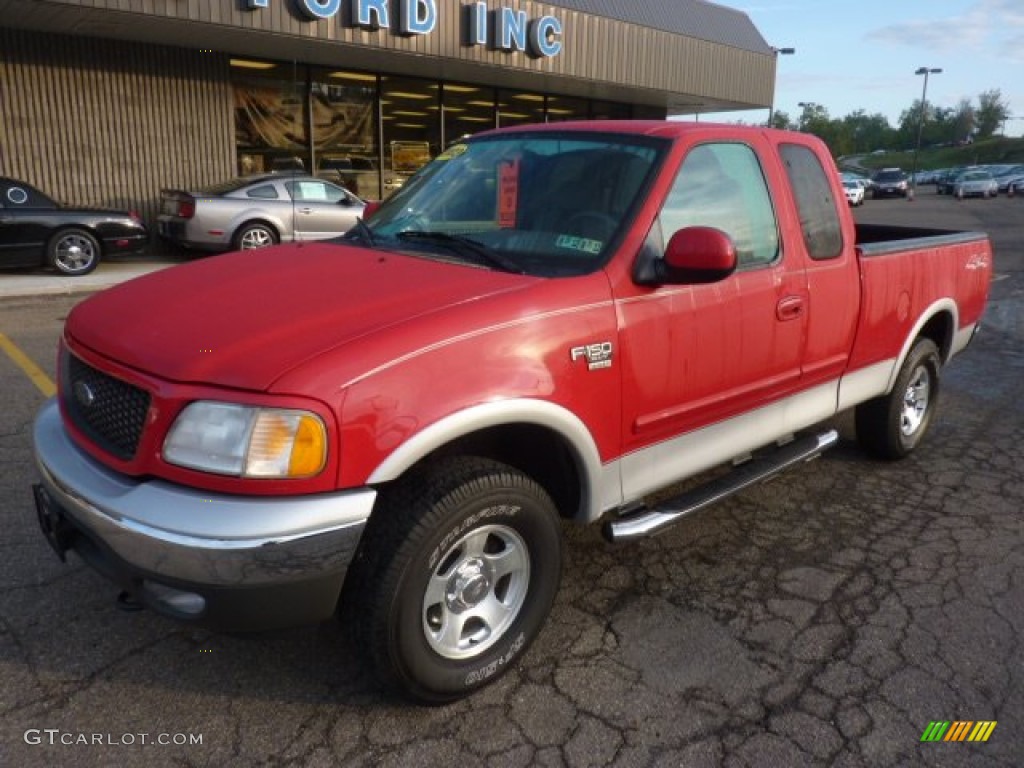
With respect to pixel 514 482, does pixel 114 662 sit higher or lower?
lower

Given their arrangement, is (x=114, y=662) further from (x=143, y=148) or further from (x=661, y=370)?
(x=143, y=148)

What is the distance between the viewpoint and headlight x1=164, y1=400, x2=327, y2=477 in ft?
7.07

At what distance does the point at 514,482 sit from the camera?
254 centimetres

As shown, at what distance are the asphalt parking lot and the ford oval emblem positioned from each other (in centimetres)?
90

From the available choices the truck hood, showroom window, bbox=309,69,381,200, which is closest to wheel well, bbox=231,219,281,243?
showroom window, bbox=309,69,381,200

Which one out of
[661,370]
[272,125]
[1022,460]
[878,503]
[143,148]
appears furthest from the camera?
[272,125]

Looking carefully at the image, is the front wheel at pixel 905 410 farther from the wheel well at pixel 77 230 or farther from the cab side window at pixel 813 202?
the wheel well at pixel 77 230

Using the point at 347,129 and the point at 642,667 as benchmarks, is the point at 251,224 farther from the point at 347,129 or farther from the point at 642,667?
the point at 642,667

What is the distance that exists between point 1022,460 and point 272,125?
48.8ft

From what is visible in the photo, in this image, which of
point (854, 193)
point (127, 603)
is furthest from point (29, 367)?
point (854, 193)

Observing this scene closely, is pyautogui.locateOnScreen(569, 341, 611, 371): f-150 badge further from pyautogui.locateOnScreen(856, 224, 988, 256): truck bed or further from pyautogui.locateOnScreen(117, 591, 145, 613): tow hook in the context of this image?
pyautogui.locateOnScreen(856, 224, 988, 256): truck bed

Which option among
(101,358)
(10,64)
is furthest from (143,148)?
(101,358)

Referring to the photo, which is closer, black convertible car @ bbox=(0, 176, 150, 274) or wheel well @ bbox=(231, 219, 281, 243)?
black convertible car @ bbox=(0, 176, 150, 274)

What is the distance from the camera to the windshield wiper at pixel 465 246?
2891 mm
